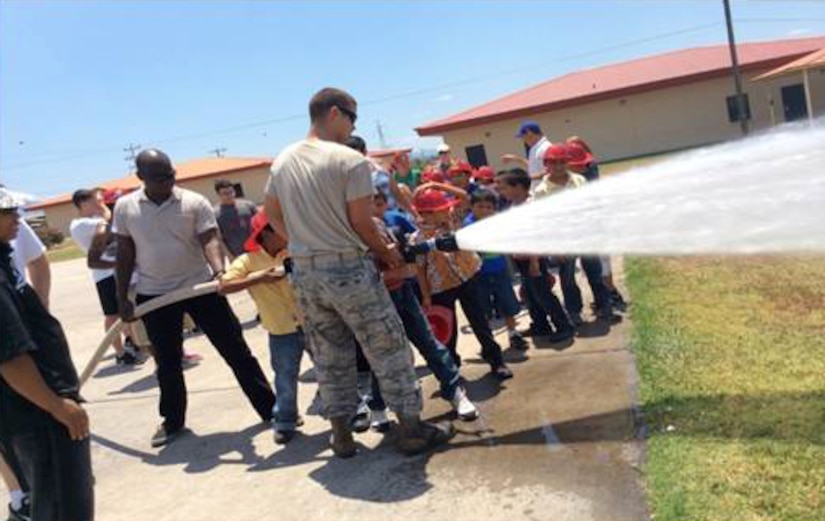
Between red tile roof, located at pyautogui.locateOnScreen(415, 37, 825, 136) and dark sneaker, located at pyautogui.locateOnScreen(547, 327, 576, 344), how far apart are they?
94.6 feet

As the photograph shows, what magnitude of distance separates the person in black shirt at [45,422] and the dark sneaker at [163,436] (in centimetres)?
244

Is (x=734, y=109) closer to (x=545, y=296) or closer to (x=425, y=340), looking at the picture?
(x=545, y=296)

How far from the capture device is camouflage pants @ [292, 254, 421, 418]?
414 centimetres

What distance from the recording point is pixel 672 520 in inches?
124

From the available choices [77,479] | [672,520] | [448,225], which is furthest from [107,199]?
[672,520]

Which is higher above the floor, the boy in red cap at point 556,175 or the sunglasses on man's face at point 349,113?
the sunglasses on man's face at point 349,113

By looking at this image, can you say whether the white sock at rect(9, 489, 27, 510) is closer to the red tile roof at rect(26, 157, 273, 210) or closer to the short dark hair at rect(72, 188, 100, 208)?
the short dark hair at rect(72, 188, 100, 208)

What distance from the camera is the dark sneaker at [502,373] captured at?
5.42 meters

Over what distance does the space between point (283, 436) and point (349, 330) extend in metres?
1.09

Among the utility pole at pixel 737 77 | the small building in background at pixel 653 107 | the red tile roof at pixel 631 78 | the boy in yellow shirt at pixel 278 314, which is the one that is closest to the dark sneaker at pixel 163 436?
the boy in yellow shirt at pixel 278 314

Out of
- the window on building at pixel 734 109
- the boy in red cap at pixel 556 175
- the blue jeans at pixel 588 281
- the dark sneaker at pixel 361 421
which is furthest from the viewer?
the window on building at pixel 734 109

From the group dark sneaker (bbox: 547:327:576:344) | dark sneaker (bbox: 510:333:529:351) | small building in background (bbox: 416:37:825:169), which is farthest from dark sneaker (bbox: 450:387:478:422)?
small building in background (bbox: 416:37:825:169)

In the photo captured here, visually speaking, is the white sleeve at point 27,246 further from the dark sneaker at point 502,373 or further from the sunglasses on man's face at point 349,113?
the dark sneaker at point 502,373

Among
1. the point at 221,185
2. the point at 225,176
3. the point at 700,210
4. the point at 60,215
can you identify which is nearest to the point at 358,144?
the point at 700,210
